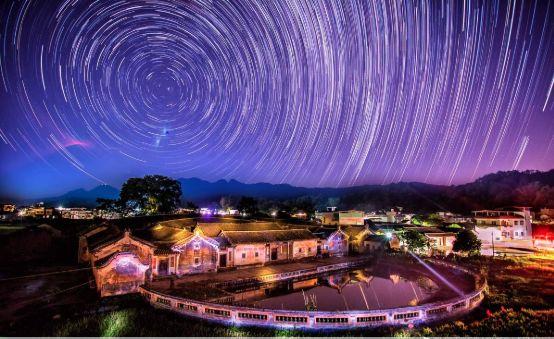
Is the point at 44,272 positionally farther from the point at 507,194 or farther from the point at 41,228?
the point at 507,194

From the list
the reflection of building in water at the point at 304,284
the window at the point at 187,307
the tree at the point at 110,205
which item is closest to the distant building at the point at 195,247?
the reflection of building in water at the point at 304,284

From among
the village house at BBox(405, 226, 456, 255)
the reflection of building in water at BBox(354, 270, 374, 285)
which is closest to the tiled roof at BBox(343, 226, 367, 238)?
the village house at BBox(405, 226, 456, 255)

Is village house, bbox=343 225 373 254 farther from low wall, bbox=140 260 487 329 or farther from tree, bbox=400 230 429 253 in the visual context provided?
low wall, bbox=140 260 487 329

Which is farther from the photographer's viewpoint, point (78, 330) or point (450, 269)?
point (450, 269)

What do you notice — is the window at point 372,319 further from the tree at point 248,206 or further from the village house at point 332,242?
the tree at point 248,206

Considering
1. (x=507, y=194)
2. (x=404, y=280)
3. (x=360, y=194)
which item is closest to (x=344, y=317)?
(x=404, y=280)
